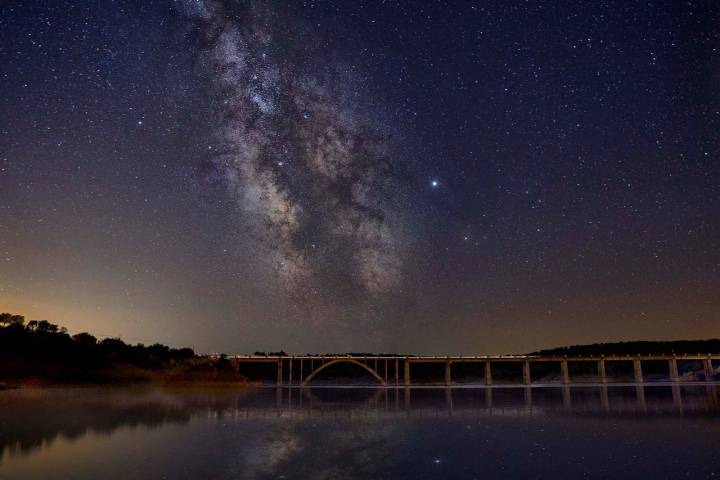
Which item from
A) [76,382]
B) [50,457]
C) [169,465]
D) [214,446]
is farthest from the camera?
[76,382]

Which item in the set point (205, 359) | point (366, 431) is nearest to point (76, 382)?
point (205, 359)

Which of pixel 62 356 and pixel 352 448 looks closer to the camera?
pixel 352 448

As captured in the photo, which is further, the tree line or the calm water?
the tree line

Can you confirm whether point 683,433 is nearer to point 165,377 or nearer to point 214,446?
point 214,446

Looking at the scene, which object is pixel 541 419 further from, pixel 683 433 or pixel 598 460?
pixel 598 460

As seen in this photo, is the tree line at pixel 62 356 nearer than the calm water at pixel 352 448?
No

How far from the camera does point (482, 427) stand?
32.8m

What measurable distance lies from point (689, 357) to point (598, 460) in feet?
560

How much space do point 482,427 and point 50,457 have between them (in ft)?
75.4

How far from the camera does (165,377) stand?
140000mm

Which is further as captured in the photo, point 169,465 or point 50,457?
point 50,457

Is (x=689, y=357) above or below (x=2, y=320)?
below

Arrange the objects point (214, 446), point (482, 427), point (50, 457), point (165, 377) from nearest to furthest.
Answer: point (50, 457) → point (214, 446) → point (482, 427) → point (165, 377)

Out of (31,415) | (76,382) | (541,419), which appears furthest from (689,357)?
(31,415)
